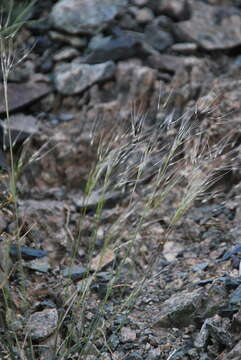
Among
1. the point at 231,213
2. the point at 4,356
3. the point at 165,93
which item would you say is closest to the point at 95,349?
the point at 4,356

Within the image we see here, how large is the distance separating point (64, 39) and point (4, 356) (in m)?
2.63

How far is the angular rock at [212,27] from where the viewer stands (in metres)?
4.18

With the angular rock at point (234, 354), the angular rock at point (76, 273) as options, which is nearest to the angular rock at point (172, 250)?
the angular rock at point (76, 273)

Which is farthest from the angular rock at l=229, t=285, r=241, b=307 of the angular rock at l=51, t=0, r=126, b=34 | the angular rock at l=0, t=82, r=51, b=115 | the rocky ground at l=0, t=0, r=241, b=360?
the angular rock at l=51, t=0, r=126, b=34

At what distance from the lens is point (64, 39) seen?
4.10 meters

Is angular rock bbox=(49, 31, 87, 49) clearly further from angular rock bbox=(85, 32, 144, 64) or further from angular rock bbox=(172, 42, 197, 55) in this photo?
angular rock bbox=(172, 42, 197, 55)

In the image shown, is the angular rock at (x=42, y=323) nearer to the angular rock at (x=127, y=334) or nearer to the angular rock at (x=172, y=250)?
the angular rock at (x=127, y=334)

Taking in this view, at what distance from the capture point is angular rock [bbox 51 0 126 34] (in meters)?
4.10

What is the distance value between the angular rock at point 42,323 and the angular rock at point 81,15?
2.41 m

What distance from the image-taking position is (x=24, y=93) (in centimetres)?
375

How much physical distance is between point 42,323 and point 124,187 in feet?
1.87

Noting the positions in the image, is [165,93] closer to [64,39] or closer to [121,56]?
[121,56]

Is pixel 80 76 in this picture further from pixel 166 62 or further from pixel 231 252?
pixel 231 252

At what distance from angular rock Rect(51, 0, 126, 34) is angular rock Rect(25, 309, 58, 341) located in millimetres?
2415
